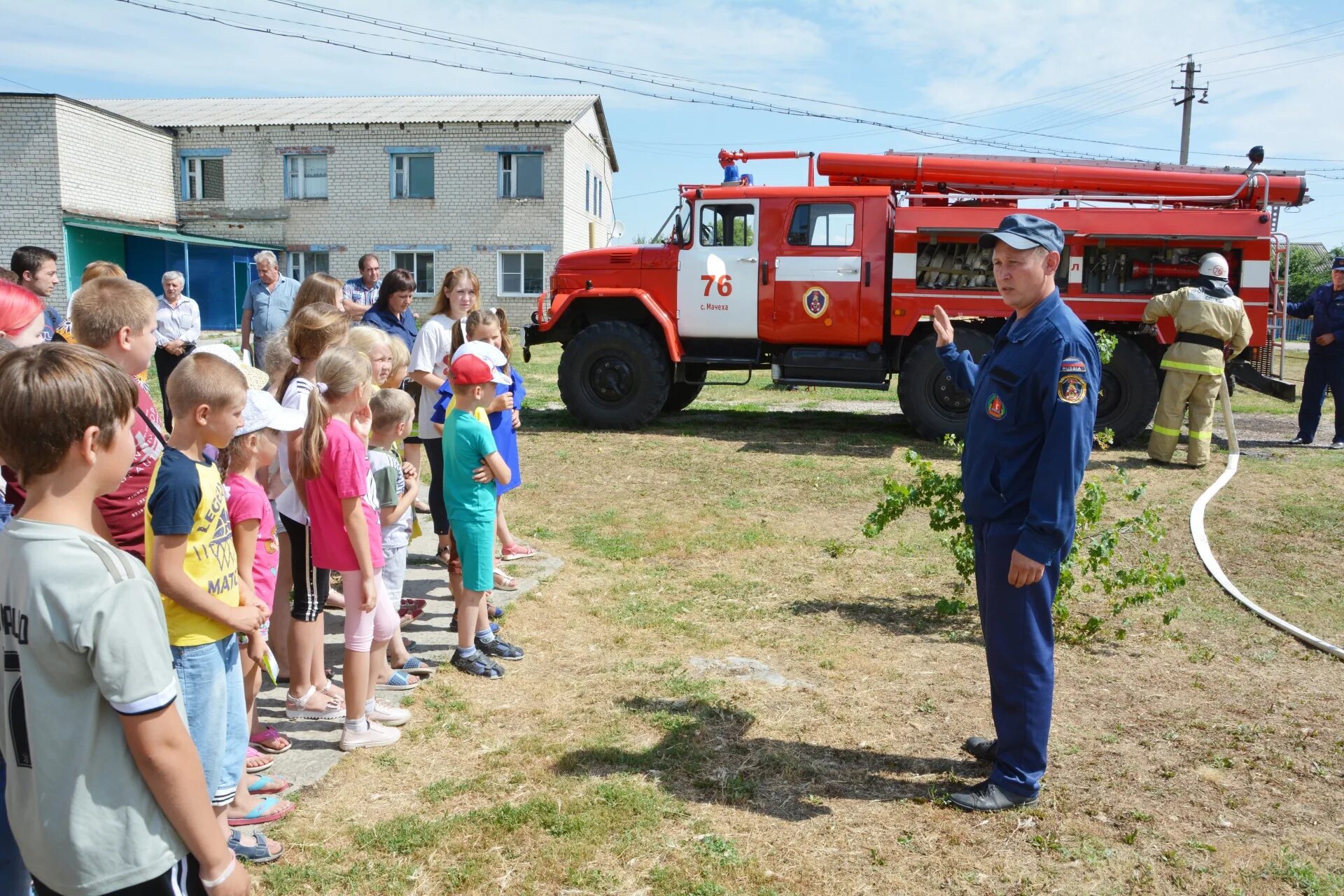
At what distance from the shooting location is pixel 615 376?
11.0 metres

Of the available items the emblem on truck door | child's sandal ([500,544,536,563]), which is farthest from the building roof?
child's sandal ([500,544,536,563])

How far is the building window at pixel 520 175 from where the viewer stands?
28.0 meters

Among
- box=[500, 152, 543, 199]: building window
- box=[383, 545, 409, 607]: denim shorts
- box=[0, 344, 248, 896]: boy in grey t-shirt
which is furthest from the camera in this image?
box=[500, 152, 543, 199]: building window

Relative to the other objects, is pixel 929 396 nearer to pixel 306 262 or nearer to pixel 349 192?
pixel 349 192

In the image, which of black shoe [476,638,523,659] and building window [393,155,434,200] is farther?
building window [393,155,434,200]

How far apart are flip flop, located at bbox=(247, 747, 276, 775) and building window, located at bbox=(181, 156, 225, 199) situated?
2947cm

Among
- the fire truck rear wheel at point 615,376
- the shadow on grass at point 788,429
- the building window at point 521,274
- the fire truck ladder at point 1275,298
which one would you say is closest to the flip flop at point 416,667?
the shadow on grass at point 788,429

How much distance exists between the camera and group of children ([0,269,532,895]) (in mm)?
1549

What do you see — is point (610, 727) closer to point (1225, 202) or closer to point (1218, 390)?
point (1218, 390)

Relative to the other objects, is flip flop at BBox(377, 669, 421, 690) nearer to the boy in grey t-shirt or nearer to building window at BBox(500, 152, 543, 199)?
the boy in grey t-shirt

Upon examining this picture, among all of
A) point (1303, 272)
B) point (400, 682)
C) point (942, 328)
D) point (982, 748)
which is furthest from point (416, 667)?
point (1303, 272)

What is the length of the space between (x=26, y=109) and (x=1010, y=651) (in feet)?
93.3

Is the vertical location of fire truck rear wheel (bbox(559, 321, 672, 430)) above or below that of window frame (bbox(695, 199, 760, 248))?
below

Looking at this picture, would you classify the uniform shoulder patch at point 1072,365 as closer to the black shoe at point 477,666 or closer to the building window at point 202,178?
the black shoe at point 477,666
